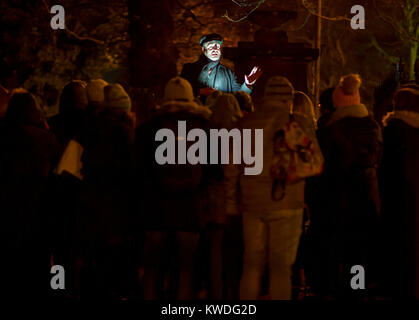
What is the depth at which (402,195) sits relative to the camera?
610cm

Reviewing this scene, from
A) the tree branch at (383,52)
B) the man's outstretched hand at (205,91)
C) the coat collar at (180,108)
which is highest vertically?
the tree branch at (383,52)

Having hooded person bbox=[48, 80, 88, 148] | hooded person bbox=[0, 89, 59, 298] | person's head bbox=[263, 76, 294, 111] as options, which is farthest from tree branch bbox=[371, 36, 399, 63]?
hooded person bbox=[0, 89, 59, 298]

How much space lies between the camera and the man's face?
30.8 ft

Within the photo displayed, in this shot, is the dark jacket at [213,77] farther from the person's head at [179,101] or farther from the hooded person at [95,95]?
the person's head at [179,101]

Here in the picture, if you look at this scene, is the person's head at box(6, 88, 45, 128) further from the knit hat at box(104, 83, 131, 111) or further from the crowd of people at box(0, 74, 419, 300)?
the knit hat at box(104, 83, 131, 111)

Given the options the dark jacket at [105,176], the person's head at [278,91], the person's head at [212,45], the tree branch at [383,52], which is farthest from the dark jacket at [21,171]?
the tree branch at [383,52]

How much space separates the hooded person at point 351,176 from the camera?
5.87m

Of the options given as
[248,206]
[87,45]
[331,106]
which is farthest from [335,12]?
[248,206]

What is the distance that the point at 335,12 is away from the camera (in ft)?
69.0

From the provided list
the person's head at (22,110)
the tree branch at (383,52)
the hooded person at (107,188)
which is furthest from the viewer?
the tree branch at (383,52)

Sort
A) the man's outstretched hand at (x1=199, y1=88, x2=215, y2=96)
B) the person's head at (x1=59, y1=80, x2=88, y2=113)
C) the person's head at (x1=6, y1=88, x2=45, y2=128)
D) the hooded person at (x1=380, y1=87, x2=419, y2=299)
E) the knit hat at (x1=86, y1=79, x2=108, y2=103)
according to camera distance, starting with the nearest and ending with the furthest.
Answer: the person's head at (x1=6, y1=88, x2=45, y2=128) → the hooded person at (x1=380, y1=87, x2=419, y2=299) → the knit hat at (x1=86, y1=79, x2=108, y2=103) → the person's head at (x1=59, y1=80, x2=88, y2=113) → the man's outstretched hand at (x1=199, y1=88, x2=215, y2=96)

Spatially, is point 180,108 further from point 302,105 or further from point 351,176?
point 351,176

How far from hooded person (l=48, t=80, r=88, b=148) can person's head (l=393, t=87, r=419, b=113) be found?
315cm

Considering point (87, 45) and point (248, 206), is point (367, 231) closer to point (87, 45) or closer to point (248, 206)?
point (248, 206)
